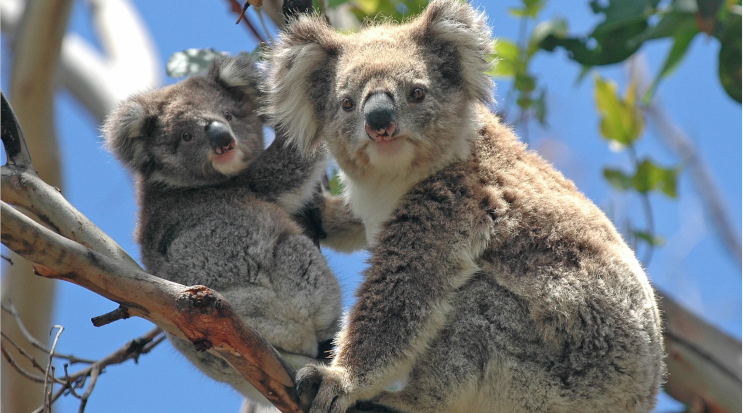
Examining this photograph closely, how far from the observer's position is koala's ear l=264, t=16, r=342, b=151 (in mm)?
3910

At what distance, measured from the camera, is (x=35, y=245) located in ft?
8.30

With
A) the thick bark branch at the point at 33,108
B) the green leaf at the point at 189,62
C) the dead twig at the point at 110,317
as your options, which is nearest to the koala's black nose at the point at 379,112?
the dead twig at the point at 110,317

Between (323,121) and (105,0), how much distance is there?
653 centimetres

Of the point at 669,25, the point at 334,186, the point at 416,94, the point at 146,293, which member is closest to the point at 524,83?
the point at 669,25

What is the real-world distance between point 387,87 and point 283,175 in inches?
36.3

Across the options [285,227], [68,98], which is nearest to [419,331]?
[285,227]

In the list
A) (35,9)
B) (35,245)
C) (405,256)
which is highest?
(35,9)

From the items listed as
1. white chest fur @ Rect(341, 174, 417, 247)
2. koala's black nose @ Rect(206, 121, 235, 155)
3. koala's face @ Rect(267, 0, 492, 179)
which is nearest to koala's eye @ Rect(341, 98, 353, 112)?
koala's face @ Rect(267, 0, 492, 179)

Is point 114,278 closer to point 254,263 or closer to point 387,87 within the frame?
point 254,263

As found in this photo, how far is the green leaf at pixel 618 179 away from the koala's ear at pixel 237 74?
3.12m

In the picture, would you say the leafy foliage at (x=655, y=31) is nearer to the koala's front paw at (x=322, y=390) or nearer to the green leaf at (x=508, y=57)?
the green leaf at (x=508, y=57)

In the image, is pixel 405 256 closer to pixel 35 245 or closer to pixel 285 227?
pixel 285 227

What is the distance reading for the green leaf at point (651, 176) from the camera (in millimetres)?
5859

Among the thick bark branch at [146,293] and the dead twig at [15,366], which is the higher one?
the thick bark branch at [146,293]
